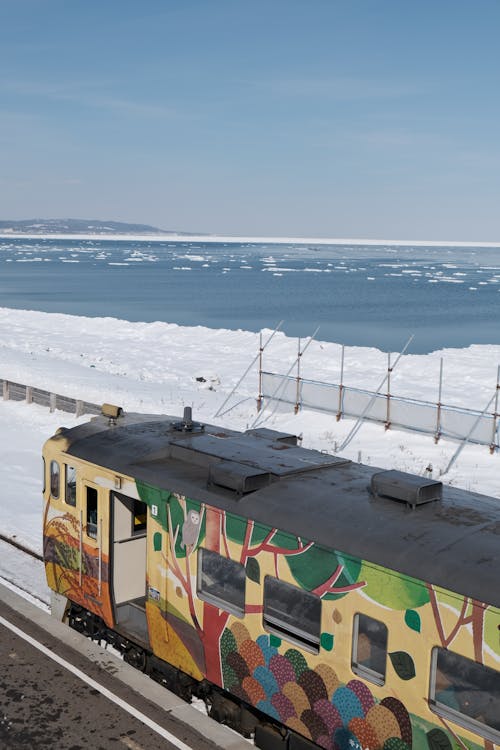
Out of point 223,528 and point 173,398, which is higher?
point 223,528

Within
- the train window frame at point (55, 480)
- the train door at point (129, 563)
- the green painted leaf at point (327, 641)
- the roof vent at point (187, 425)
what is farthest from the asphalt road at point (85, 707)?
the roof vent at point (187, 425)

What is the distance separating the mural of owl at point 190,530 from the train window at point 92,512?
1826 millimetres

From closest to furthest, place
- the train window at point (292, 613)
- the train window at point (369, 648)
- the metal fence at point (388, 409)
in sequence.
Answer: the train window at point (369, 648), the train window at point (292, 613), the metal fence at point (388, 409)

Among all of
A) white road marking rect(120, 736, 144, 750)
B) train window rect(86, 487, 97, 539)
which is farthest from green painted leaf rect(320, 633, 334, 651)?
train window rect(86, 487, 97, 539)

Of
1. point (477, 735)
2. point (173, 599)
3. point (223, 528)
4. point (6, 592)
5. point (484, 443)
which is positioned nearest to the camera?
point (477, 735)

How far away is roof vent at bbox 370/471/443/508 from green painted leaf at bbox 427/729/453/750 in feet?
6.76

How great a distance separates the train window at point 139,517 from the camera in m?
10.6

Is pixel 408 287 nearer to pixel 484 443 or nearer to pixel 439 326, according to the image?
pixel 439 326

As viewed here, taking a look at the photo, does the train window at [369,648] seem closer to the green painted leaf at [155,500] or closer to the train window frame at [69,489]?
the green painted leaf at [155,500]

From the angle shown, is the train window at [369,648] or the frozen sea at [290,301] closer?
the train window at [369,648]

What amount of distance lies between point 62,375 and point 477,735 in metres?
30.0

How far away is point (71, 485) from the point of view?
1102 centimetres

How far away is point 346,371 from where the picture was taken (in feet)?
140

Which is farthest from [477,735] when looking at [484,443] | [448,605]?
[484,443]
